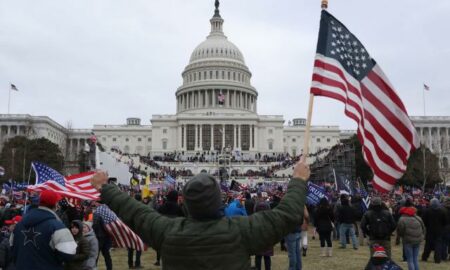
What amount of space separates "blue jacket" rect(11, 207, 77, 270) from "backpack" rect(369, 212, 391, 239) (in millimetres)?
6546

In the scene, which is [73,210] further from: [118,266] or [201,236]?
[201,236]

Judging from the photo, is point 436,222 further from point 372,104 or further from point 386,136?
point 372,104

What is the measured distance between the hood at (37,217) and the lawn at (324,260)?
7.26m

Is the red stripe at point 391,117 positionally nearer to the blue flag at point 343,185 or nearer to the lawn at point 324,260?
the lawn at point 324,260

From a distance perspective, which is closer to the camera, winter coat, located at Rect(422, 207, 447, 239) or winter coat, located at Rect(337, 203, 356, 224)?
winter coat, located at Rect(422, 207, 447, 239)

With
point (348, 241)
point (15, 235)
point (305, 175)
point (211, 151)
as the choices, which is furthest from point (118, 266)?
point (211, 151)

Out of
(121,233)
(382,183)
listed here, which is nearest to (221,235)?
(382,183)

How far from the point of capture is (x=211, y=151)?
287 ft

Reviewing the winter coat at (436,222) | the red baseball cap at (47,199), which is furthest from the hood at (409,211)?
the red baseball cap at (47,199)

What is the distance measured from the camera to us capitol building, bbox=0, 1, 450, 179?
9431 cm

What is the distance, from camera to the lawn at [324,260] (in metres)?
12.4

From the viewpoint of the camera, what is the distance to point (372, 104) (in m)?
5.89

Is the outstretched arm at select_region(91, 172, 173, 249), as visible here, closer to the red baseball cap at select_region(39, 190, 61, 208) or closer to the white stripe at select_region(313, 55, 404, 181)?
the red baseball cap at select_region(39, 190, 61, 208)

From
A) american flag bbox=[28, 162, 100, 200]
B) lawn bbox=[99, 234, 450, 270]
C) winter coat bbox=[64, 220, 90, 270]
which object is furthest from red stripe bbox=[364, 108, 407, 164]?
lawn bbox=[99, 234, 450, 270]
